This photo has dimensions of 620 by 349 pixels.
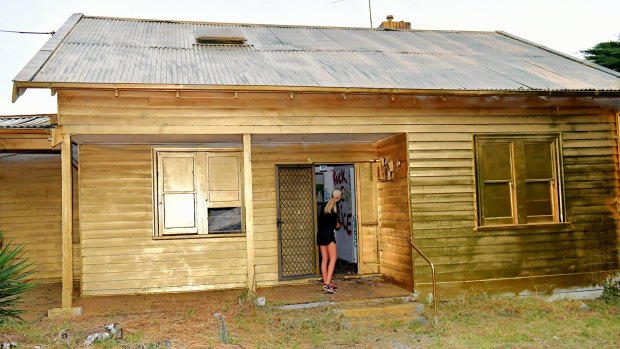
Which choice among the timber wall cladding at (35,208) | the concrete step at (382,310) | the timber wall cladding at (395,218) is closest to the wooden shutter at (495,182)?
the timber wall cladding at (395,218)

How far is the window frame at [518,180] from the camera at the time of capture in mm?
8750

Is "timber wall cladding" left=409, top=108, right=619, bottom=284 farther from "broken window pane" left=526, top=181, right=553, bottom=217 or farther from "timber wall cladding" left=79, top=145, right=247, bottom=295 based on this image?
"timber wall cladding" left=79, top=145, right=247, bottom=295

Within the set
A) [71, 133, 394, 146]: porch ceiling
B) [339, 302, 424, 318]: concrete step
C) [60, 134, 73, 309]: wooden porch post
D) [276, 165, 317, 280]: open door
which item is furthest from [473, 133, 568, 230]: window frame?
[60, 134, 73, 309]: wooden porch post

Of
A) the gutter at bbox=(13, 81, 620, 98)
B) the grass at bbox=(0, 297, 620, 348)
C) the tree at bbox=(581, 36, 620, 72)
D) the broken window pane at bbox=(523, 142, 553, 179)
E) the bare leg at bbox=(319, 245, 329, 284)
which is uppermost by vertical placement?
the tree at bbox=(581, 36, 620, 72)

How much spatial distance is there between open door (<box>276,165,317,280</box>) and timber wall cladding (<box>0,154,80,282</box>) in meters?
4.44

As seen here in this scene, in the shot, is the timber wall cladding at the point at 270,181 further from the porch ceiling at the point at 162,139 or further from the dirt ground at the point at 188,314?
the porch ceiling at the point at 162,139

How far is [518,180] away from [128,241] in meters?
6.83

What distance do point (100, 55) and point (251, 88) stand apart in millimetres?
2991

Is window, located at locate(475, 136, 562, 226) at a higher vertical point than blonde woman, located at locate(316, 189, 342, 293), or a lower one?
higher

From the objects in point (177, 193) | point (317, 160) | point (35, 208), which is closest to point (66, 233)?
point (177, 193)

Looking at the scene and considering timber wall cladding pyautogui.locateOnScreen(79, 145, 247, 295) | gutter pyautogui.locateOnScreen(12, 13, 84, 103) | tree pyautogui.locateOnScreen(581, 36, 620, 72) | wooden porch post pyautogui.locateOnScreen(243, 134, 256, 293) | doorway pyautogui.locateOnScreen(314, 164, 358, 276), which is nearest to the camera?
gutter pyautogui.locateOnScreen(12, 13, 84, 103)

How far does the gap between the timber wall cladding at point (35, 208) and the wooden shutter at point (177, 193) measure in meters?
2.64

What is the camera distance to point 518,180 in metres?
8.88

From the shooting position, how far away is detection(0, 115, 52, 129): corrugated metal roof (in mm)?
9370
